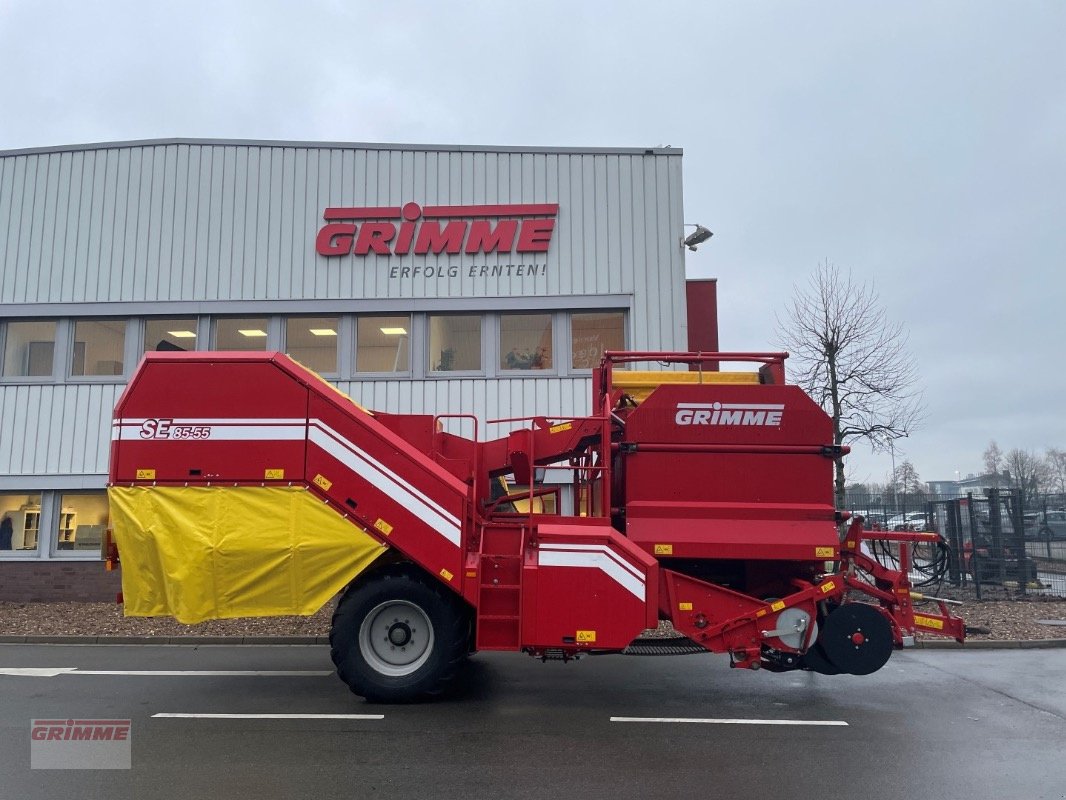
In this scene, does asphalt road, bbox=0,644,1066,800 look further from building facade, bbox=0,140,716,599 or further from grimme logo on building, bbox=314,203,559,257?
grimme logo on building, bbox=314,203,559,257

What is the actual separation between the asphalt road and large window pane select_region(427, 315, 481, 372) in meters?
5.96

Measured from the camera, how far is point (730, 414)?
22.4 ft

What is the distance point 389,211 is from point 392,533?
28.1 ft

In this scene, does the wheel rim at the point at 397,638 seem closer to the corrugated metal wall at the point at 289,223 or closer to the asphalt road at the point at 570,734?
the asphalt road at the point at 570,734

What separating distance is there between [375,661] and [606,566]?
7.43ft

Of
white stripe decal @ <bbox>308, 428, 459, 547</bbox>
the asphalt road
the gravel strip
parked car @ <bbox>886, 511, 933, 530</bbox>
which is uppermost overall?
white stripe decal @ <bbox>308, 428, 459, 547</bbox>

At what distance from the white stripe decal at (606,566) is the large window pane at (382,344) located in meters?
7.75

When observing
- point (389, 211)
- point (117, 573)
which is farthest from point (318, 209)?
point (117, 573)

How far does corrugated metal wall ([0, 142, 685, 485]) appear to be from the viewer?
13562mm

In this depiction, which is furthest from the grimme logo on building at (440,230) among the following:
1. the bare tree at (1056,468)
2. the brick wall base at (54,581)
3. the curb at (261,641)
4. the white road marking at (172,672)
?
the bare tree at (1056,468)

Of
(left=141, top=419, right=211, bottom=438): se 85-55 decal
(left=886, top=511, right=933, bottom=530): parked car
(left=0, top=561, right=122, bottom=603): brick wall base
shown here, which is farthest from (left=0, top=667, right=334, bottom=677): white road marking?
(left=886, top=511, right=933, bottom=530): parked car

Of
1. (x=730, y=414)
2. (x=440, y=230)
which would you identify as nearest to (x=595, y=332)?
(x=440, y=230)

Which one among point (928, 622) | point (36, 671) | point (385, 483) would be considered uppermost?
point (385, 483)

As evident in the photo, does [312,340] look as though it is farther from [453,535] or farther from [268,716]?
[268,716]
